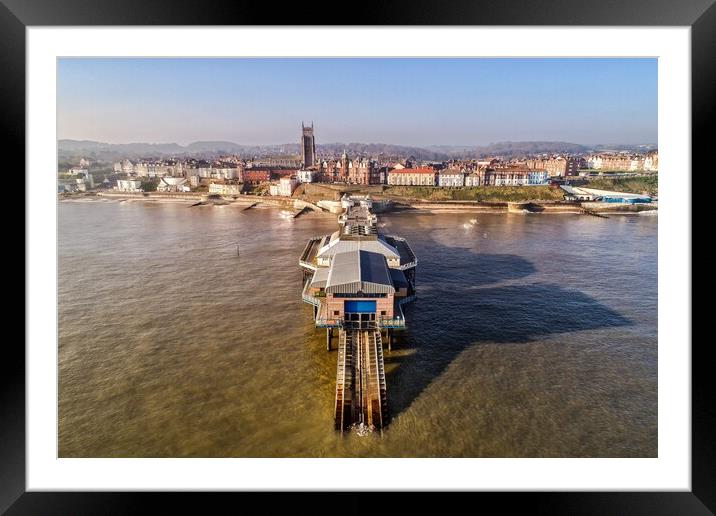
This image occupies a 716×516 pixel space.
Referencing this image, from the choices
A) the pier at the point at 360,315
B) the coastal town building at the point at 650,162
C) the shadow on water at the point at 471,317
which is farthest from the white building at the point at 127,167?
the coastal town building at the point at 650,162

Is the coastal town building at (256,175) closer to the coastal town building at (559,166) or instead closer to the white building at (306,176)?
the white building at (306,176)

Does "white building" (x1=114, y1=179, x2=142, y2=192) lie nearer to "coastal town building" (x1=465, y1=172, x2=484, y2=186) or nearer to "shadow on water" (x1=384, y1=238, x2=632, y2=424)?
"coastal town building" (x1=465, y1=172, x2=484, y2=186)

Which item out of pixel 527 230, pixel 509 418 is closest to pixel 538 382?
pixel 509 418

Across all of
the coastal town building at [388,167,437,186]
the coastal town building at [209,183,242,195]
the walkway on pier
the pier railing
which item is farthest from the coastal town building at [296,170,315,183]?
the walkway on pier

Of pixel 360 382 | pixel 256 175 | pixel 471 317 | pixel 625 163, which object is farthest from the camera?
pixel 256 175

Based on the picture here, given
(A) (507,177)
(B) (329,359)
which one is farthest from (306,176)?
(B) (329,359)

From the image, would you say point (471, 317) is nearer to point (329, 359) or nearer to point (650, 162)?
point (329, 359)
